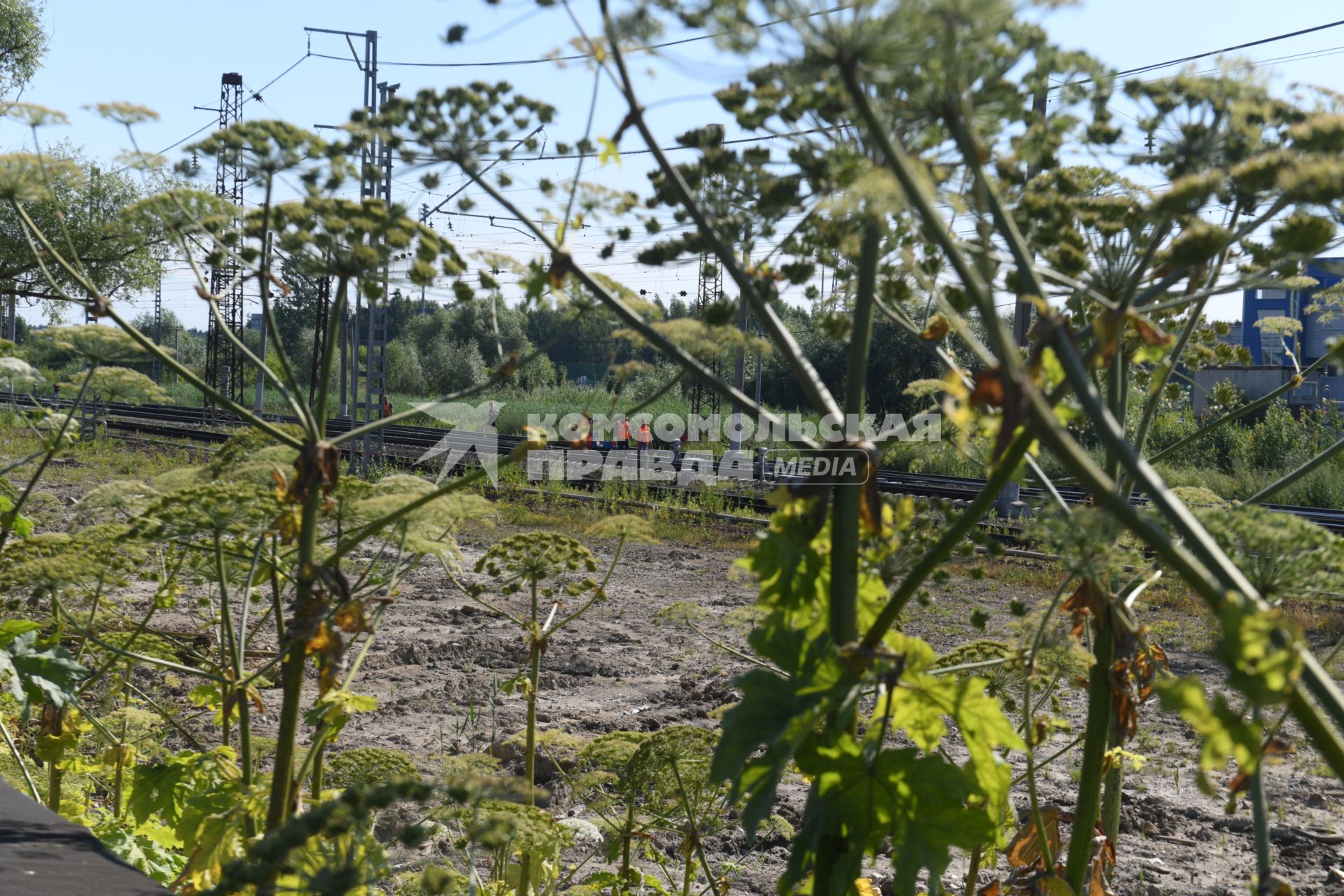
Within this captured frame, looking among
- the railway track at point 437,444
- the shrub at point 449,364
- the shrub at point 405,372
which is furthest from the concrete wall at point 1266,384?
the shrub at point 405,372

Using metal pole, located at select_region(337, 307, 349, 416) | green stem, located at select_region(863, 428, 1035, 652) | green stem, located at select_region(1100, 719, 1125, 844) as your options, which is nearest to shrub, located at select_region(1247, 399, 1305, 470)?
metal pole, located at select_region(337, 307, 349, 416)

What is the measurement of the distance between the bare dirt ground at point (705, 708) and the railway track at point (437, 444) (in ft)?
6.16

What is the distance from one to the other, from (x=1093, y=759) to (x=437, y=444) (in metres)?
24.7

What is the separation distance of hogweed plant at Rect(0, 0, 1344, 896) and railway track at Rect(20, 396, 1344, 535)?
684 cm

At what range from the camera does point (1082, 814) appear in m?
2.35

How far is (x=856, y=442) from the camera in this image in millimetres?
1478

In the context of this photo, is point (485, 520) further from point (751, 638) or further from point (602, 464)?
point (602, 464)

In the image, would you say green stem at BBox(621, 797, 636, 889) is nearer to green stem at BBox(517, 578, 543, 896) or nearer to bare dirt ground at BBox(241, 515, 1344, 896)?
green stem at BBox(517, 578, 543, 896)

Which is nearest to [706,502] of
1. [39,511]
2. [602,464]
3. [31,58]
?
[602,464]

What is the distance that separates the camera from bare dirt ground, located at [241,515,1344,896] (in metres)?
4.52

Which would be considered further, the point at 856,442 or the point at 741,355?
the point at 741,355
